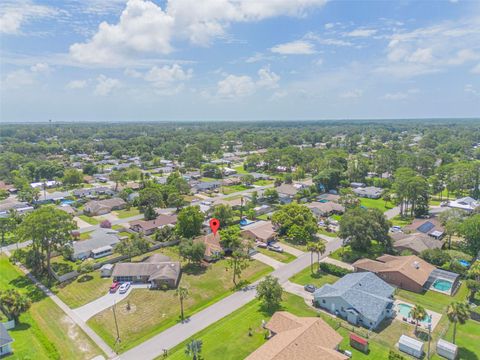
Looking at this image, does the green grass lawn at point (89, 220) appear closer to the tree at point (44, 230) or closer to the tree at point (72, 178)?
the tree at point (44, 230)

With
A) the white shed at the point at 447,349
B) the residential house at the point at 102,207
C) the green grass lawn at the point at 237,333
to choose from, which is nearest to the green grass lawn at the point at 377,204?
the green grass lawn at the point at 237,333

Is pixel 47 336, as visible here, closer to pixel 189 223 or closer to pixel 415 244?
pixel 189 223

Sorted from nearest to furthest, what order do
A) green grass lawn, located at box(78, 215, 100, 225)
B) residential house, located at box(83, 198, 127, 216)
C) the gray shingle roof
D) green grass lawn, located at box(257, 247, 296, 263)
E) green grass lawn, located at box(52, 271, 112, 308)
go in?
1. the gray shingle roof
2. green grass lawn, located at box(52, 271, 112, 308)
3. green grass lawn, located at box(257, 247, 296, 263)
4. green grass lawn, located at box(78, 215, 100, 225)
5. residential house, located at box(83, 198, 127, 216)

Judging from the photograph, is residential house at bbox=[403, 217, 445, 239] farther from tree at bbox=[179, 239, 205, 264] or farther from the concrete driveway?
the concrete driveway

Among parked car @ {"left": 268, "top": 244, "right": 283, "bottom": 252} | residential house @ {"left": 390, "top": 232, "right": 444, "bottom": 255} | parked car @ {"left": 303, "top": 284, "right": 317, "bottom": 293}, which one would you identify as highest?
residential house @ {"left": 390, "top": 232, "right": 444, "bottom": 255}

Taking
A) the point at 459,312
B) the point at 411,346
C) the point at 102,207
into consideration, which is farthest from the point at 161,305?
the point at 102,207

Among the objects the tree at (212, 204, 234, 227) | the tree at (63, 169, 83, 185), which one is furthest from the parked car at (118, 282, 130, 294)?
the tree at (63, 169, 83, 185)
